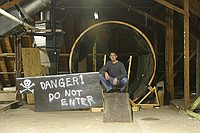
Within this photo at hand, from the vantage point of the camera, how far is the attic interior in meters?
5.84

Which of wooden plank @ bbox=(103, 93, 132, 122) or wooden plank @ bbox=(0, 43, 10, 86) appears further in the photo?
wooden plank @ bbox=(0, 43, 10, 86)

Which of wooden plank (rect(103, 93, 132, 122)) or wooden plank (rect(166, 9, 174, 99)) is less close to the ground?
wooden plank (rect(166, 9, 174, 99))

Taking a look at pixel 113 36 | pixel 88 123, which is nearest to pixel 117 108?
pixel 88 123

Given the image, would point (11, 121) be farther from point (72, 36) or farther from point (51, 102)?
point (72, 36)

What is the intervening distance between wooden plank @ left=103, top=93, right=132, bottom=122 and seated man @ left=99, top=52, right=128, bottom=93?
51 centimetres

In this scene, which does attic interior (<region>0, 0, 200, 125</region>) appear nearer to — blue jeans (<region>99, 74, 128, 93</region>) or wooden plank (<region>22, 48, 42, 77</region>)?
wooden plank (<region>22, 48, 42, 77</region>)

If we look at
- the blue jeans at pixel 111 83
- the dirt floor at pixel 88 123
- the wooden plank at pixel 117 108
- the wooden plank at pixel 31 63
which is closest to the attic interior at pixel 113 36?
the wooden plank at pixel 31 63

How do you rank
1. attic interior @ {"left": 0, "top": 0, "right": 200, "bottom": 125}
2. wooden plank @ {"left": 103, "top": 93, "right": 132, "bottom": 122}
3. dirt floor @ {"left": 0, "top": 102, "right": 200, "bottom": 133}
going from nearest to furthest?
dirt floor @ {"left": 0, "top": 102, "right": 200, "bottom": 133}
wooden plank @ {"left": 103, "top": 93, "right": 132, "bottom": 122}
attic interior @ {"left": 0, "top": 0, "right": 200, "bottom": 125}

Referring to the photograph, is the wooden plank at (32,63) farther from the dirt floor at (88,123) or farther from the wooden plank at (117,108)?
the wooden plank at (117,108)

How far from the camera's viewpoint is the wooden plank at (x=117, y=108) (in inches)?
199

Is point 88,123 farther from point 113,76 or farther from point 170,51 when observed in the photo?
point 170,51

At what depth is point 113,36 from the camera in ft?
35.6

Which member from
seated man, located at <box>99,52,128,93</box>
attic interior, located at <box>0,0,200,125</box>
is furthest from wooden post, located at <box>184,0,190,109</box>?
seated man, located at <box>99,52,128,93</box>

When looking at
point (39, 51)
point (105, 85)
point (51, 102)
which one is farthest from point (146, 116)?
point (39, 51)
